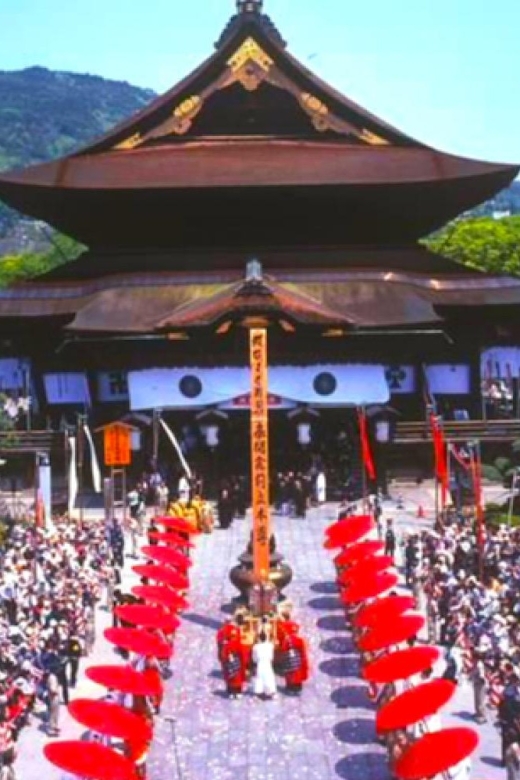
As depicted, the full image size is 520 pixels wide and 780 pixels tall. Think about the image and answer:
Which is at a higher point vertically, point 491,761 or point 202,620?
point 202,620

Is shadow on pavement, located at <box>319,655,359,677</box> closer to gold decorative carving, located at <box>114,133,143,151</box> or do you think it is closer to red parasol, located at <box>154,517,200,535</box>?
red parasol, located at <box>154,517,200,535</box>

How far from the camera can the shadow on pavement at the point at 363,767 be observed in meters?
22.5

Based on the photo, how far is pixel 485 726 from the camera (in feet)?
80.5

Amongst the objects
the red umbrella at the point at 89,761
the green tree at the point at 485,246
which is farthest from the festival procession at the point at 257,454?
the green tree at the point at 485,246

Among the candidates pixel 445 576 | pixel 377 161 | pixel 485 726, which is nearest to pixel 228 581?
pixel 445 576

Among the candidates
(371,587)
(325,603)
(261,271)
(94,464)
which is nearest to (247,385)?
(261,271)

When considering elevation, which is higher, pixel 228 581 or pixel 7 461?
pixel 7 461

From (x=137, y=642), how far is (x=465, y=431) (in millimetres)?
27333

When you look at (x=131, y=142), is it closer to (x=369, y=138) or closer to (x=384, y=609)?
(x=369, y=138)

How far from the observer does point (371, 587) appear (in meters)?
28.0

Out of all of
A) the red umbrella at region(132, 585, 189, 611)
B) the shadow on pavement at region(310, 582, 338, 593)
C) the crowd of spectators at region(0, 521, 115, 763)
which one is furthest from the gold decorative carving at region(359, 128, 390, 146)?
the red umbrella at region(132, 585, 189, 611)

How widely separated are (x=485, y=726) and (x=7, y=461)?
28799 millimetres

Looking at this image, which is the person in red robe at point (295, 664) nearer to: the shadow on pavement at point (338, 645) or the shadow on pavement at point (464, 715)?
the shadow on pavement at point (338, 645)

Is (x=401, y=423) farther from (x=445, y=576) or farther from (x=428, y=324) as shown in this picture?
(x=445, y=576)
